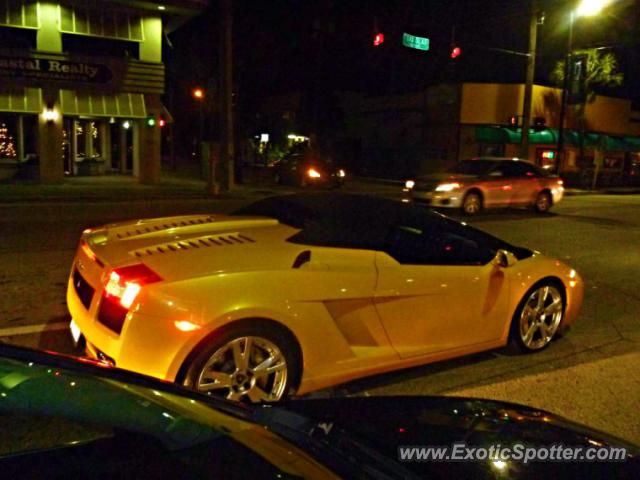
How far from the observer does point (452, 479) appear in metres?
2.26

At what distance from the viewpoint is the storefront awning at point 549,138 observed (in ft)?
Result: 110

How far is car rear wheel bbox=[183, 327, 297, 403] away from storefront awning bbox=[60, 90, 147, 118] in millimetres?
22077

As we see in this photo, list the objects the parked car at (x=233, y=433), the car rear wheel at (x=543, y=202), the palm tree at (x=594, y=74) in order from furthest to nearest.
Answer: the palm tree at (x=594, y=74) → the car rear wheel at (x=543, y=202) → the parked car at (x=233, y=433)

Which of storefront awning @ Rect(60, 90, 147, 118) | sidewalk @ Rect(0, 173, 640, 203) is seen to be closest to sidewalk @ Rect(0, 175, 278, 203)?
sidewalk @ Rect(0, 173, 640, 203)

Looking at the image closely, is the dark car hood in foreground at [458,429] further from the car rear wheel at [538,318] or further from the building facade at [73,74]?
the building facade at [73,74]

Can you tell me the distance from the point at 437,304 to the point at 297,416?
2.55 metres

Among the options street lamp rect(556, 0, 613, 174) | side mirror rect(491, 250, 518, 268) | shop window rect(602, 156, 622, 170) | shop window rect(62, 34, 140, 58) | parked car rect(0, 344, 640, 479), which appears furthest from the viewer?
shop window rect(602, 156, 622, 170)

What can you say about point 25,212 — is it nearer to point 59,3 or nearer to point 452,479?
point 59,3

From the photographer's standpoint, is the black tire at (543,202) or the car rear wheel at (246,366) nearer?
the car rear wheel at (246,366)

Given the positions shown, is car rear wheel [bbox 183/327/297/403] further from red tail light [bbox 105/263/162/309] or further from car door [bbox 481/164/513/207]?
car door [bbox 481/164/513/207]

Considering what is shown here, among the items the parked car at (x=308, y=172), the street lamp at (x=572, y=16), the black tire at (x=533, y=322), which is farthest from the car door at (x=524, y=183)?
the black tire at (x=533, y=322)

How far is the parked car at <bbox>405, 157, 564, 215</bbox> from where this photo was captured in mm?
16391

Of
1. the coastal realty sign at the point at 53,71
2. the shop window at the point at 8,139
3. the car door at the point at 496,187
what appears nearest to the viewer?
the car door at the point at 496,187

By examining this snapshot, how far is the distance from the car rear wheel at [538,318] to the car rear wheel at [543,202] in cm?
1290
